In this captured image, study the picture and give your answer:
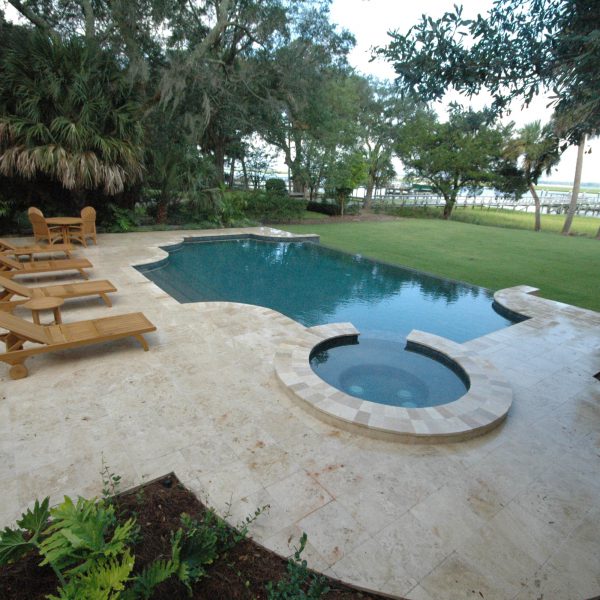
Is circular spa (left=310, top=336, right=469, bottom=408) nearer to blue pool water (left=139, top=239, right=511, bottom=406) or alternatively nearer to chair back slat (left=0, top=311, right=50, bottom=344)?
blue pool water (left=139, top=239, right=511, bottom=406)

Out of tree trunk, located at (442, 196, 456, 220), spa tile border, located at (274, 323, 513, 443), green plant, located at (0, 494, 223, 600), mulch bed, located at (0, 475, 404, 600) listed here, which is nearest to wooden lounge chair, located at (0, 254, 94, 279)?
spa tile border, located at (274, 323, 513, 443)

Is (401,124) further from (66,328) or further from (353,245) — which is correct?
(66,328)

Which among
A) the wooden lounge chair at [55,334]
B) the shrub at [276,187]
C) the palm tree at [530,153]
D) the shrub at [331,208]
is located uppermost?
the palm tree at [530,153]

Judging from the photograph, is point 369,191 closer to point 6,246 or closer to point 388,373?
point 6,246

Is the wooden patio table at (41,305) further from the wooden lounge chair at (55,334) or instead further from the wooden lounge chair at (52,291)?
the wooden lounge chair at (52,291)

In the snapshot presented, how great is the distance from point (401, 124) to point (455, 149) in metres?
4.47

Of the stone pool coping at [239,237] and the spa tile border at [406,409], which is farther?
the stone pool coping at [239,237]

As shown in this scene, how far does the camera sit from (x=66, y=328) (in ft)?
15.2

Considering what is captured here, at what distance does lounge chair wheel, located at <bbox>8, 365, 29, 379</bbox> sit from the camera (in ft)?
13.2

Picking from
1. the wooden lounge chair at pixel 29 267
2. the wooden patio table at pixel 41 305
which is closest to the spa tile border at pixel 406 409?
the wooden patio table at pixel 41 305

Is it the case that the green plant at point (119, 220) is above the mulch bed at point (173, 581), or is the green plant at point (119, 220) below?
above

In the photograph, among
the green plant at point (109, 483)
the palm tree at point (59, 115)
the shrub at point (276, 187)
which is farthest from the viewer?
the shrub at point (276, 187)

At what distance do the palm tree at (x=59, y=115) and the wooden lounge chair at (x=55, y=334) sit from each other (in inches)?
282

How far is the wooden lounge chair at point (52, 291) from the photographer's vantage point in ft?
17.9
